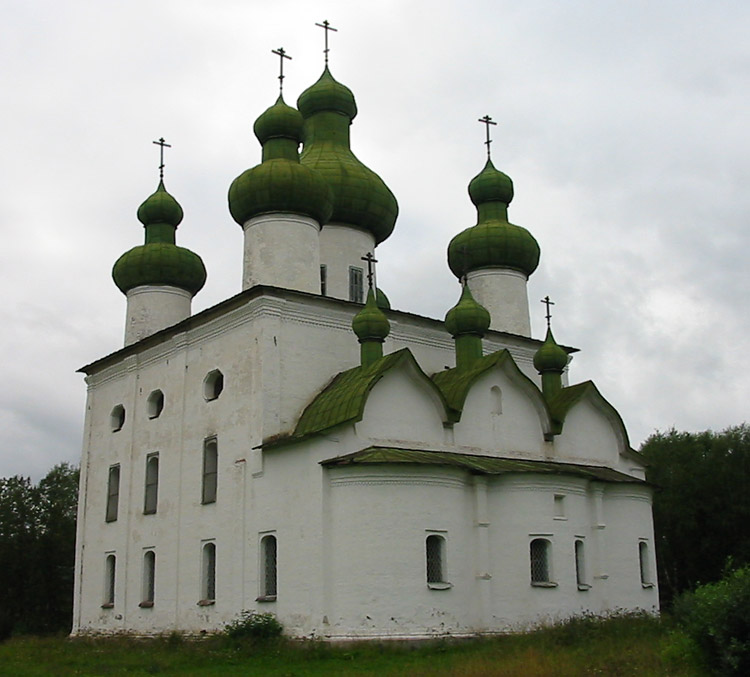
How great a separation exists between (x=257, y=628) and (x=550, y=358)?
8.01m

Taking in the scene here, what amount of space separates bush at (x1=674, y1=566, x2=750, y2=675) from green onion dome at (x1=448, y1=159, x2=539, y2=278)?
41.8 feet

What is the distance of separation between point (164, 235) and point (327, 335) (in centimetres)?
796

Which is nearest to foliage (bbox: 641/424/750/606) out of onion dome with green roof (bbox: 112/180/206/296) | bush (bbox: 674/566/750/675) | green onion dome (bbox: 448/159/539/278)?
green onion dome (bbox: 448/159/539/278)

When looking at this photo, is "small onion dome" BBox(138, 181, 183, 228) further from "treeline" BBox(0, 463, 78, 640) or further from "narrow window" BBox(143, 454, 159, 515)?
"treeline" BBox(0, 463, 78, 640)

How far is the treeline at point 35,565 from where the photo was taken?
33.1 m

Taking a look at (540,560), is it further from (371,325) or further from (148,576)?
(148,576)

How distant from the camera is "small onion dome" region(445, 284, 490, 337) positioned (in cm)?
1891

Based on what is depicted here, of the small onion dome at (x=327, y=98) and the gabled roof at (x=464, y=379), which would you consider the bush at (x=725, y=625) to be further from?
the small onion dome at (x=327, y=98)

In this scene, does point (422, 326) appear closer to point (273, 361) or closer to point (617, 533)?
point (273, 361)

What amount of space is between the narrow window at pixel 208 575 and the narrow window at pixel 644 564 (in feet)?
25.9

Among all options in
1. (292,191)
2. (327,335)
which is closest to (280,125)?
(292,191)

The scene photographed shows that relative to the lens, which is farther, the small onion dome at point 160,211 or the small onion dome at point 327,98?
the small onion dome at point 160,211

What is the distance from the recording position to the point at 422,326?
2008 cm

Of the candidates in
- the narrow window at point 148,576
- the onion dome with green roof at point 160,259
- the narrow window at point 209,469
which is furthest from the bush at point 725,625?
the onion dome with green roof at point 160,259
